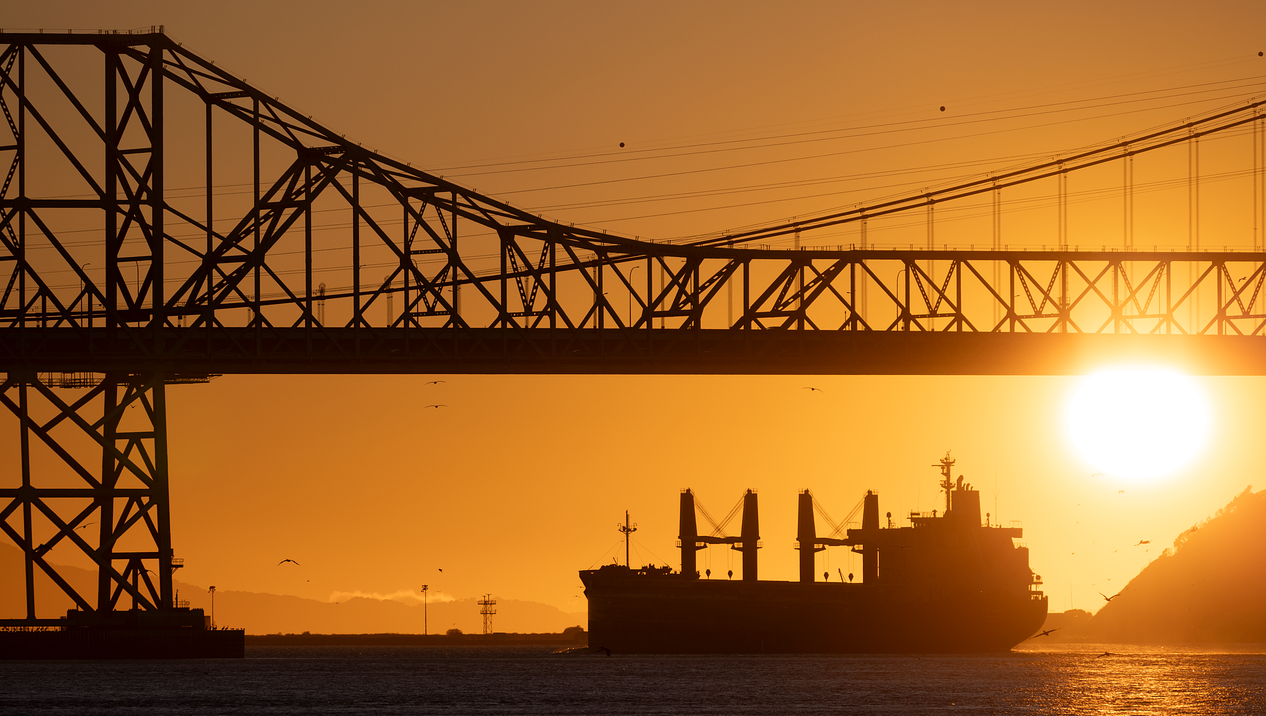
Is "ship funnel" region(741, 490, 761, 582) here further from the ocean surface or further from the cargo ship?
the ocean surface

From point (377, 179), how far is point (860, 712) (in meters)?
32.3

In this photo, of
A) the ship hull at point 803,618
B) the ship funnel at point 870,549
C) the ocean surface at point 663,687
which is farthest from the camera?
the ship funnel at point 870,549

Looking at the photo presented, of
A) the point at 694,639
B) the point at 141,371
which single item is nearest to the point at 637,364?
the point at 141,371

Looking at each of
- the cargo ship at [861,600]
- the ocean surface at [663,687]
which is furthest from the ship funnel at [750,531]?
the ocean surface at [663,687]

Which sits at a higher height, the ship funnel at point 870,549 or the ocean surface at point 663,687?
the ship funnel at point 870,549

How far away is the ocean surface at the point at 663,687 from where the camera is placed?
61625mm

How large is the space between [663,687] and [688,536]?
51896 millimetres

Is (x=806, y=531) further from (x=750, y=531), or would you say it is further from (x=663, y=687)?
(x=663, y=687)

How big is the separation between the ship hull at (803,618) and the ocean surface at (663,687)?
9664mm

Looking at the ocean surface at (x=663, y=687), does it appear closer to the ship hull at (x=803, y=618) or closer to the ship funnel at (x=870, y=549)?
the ship hull at (x=803, y=618)

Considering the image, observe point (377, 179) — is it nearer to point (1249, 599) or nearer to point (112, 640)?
point (112, 640)

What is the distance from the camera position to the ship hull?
375 feet

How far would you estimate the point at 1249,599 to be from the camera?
621 feet

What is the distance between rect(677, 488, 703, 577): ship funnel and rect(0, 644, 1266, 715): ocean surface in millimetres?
19746
